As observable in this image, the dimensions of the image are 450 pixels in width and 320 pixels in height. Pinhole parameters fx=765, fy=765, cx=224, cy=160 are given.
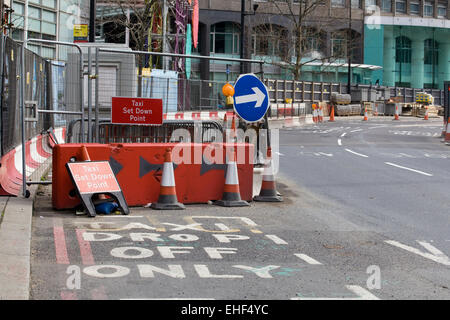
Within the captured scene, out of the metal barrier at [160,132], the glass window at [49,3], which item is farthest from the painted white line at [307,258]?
the glass window at [49,3]

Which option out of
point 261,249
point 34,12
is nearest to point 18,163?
point 261,249

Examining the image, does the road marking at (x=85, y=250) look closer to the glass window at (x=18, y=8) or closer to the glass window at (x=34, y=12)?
the glass window at (x=18, y=8)

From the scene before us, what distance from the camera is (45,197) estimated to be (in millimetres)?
11688

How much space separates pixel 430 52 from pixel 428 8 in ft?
18.6

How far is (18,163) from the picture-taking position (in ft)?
40.8

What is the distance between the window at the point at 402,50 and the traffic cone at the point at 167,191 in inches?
3311

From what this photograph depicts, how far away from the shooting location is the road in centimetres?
634

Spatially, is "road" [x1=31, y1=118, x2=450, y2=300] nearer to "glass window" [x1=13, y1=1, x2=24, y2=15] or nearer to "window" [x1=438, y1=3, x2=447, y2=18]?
"glass window" [x1=13, y1=1, x2=24, y2=15]

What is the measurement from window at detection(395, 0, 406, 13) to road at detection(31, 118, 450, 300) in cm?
7916

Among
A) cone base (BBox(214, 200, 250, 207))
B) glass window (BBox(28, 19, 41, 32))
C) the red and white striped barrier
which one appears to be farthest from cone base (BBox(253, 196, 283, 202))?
glass window (BBox(28, 19, 41, 32))

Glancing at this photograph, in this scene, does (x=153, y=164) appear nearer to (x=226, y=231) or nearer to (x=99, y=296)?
(x=226, y=231)

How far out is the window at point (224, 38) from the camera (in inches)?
2921

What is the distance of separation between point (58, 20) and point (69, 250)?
3777cm

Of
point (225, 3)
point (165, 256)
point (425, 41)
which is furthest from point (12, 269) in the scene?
point (425, 41)
